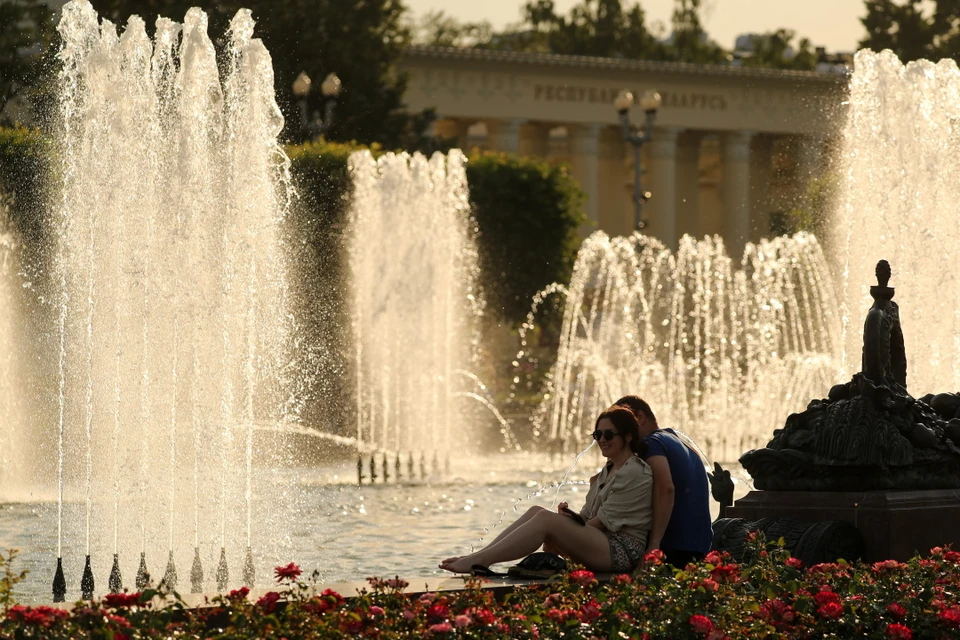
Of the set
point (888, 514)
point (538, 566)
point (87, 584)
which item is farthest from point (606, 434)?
point (87, 584)

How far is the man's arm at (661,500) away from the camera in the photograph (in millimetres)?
8273

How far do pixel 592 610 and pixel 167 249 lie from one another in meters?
7.32

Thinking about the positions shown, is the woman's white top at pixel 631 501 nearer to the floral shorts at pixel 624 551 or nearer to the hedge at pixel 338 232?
the floral shorts at pixel 624 551

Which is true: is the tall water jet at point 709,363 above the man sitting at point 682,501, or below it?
above

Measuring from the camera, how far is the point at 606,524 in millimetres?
8336

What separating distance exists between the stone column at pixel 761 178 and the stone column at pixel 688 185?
7.01 ft

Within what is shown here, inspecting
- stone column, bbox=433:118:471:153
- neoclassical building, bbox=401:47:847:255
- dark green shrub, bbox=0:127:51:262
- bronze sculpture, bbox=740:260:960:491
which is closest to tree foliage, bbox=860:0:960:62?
neoclassical building, bbox=401:47:847:255

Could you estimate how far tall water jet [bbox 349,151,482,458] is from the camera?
76.0 ft

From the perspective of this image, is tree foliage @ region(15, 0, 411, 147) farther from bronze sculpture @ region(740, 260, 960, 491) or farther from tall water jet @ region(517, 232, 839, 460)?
bronze sculpture @ region(740, 260, 960, 491)

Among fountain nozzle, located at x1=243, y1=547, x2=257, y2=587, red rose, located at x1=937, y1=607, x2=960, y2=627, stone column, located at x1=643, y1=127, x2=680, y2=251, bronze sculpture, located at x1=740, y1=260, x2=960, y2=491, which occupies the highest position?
stone column, located at x1=643, y1=127, x2=680, y2=251

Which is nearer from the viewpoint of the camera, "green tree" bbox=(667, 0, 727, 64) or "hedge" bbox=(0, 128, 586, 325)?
"hedge" bbox=(0, 128, 586, 325)

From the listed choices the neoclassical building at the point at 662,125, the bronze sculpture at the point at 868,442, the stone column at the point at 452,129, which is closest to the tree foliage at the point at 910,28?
the neoclassical building at the point at 662,125

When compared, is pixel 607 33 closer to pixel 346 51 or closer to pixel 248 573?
pixel 346 51

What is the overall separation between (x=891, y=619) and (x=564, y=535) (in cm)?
166
